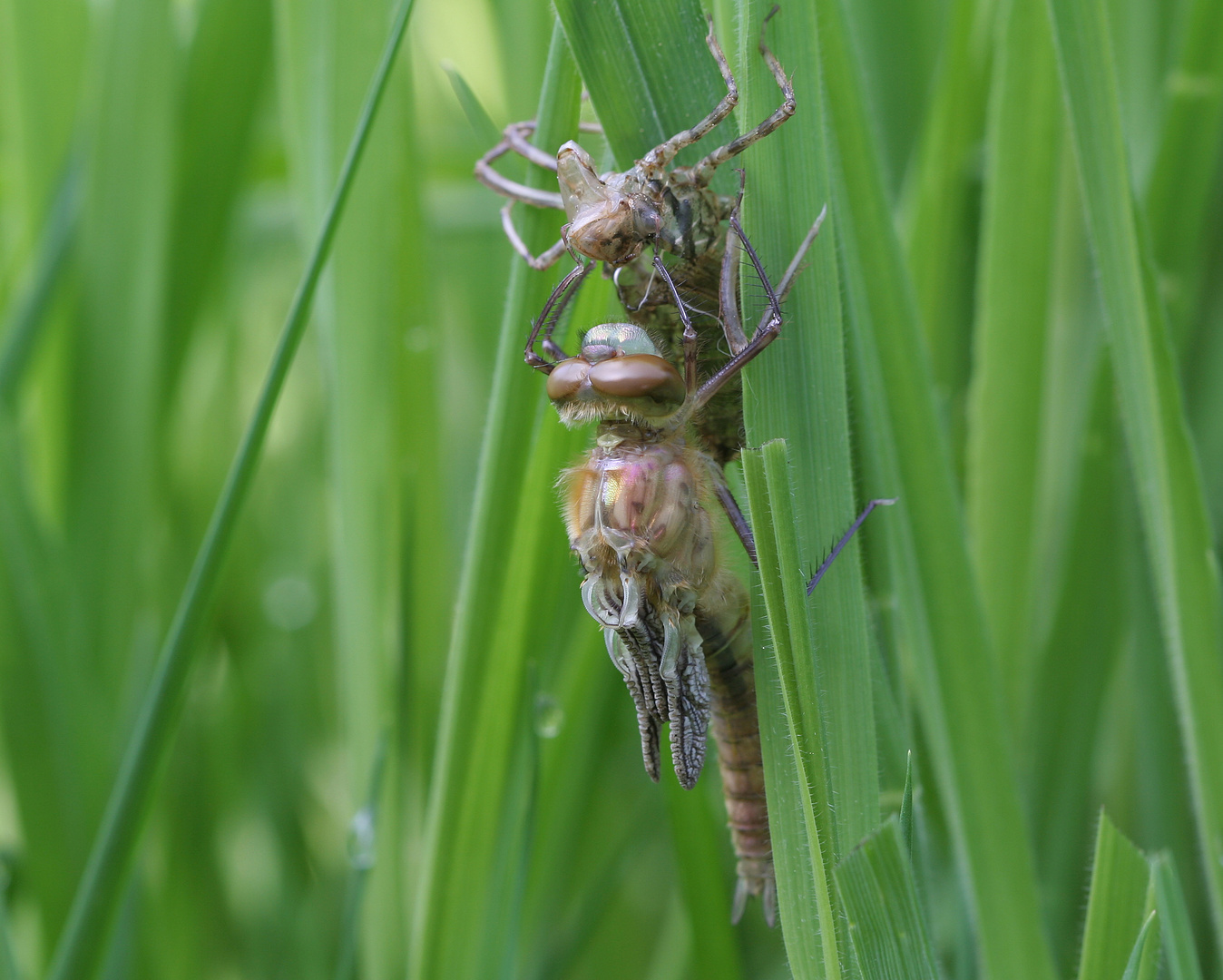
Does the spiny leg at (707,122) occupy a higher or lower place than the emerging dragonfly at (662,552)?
higher

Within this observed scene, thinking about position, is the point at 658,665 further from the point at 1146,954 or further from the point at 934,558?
the point at 1146,954

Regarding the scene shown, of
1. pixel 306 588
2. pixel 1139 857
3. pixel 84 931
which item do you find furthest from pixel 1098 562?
pixel 306 588

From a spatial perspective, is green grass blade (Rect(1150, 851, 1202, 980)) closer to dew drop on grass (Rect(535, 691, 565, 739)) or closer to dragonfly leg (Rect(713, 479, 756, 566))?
dragonfly leg (Rect(713, 479, 756, 566))

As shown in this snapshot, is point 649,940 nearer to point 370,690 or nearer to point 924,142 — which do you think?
point 370,690

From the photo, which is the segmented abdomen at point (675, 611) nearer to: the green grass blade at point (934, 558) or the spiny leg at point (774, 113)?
the green grass blade at point (934, 558)

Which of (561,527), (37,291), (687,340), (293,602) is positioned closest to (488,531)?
(561,527)

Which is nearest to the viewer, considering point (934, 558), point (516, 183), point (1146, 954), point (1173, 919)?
point (1173, 919)

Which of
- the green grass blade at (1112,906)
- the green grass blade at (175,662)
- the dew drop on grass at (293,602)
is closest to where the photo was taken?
the green grass blade at (1112,906)

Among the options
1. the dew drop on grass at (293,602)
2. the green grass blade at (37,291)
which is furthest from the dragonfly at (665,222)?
the dew drop on grass at (293,602)
